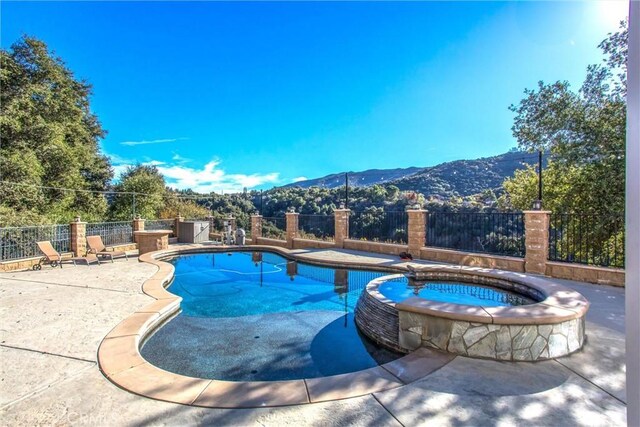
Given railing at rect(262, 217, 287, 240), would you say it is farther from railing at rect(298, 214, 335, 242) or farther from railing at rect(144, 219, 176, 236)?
railing at rect(144, 219, 176, 236)

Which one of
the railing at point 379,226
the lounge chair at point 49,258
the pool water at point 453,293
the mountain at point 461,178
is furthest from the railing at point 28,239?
the mountain at point 461,178

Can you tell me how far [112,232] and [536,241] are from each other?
13774 millimetres

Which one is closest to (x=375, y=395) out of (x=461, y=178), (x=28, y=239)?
(x=28, y=239)

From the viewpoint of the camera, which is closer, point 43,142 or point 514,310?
point 514,310

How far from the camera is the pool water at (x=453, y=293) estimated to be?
460 cm

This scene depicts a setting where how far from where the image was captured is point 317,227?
1243 cm

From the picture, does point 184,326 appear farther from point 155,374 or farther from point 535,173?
point 535,173

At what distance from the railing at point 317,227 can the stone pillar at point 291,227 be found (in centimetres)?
32

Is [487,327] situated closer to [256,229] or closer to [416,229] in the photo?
[416,229]

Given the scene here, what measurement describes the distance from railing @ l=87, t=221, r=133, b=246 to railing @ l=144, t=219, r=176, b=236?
1.32 m

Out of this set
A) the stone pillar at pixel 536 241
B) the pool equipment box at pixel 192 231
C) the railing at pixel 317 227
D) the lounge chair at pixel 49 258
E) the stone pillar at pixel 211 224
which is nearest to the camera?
the stone pillar at pixel 536 241

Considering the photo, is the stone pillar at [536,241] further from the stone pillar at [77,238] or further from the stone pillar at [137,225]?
the stone pillar at [137,225]

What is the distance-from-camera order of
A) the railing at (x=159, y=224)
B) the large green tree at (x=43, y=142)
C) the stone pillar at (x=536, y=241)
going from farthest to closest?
1. the railing at (x=159, y=224)
2. the large green tree at (x=43, y=142)
3. the stone pillar at (x=536, y=241)

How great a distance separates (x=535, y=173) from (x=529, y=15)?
9.53 m
